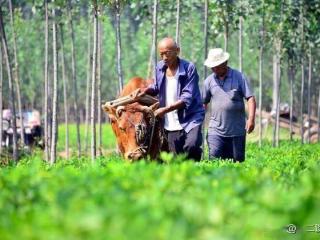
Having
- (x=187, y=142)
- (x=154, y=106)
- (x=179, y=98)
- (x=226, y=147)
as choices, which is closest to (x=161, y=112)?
(x=154, y=106)

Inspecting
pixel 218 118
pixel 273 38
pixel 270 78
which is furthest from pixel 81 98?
pixel 218 118

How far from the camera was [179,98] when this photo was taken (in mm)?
9125

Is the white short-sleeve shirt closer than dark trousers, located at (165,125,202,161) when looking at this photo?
No

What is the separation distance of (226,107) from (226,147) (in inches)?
21.6

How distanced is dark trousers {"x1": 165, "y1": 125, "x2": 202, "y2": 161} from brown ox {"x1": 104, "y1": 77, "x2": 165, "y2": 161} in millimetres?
220

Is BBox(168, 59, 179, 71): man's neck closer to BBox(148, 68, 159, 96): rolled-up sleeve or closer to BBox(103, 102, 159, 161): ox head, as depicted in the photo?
BBox(148, 68, 159, 96): rolled-up sleeve

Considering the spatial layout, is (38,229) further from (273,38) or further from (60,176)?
(273,38)

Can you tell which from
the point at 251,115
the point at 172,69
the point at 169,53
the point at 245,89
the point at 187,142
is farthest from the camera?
the point at 245,89

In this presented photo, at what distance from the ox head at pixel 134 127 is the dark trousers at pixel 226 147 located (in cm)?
154

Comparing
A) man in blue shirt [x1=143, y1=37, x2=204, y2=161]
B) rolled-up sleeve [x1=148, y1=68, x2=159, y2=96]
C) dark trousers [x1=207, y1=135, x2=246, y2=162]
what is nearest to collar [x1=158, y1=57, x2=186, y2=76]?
man in blue shirt [x1=143, y1=37, x2=204, y2=161]

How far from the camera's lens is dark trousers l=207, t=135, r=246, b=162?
10234mm

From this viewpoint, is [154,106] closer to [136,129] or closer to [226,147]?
[136,129]

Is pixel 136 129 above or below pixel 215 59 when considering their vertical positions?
below

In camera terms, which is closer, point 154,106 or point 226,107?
point 154,106
